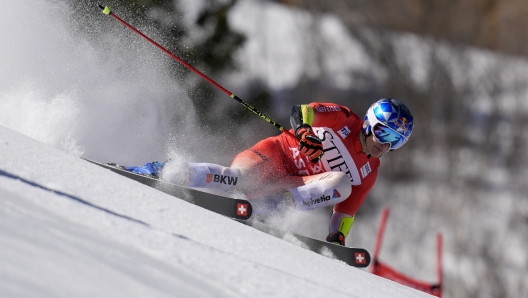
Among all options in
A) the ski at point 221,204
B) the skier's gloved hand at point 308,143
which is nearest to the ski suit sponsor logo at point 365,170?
the skier's gloved hand at point 308,143

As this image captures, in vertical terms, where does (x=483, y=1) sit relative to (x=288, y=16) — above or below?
above

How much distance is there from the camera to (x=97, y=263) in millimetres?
2016

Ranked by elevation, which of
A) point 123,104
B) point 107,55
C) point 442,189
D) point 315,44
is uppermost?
point 315,44

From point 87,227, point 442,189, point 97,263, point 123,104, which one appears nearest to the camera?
point 97,263

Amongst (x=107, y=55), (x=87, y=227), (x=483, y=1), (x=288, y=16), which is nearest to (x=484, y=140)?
(x=483, y=1)

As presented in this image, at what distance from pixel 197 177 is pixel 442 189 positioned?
1752 centimetres

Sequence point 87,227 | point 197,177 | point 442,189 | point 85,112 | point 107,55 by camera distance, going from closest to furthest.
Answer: point 87,227
point 197,177
point 85,112
point 107,55
point 442,189

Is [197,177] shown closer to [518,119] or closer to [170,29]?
[170,29]

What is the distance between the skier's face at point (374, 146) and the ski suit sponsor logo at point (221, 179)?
917mm

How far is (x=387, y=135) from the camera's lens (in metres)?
4.57

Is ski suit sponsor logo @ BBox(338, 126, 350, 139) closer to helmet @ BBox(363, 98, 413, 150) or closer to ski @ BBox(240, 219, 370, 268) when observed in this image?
helmet @ BBox(363, 98, 413, 150)

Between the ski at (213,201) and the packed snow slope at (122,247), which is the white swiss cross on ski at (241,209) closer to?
the ski at (213,201)

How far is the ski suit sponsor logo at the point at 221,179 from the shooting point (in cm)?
428

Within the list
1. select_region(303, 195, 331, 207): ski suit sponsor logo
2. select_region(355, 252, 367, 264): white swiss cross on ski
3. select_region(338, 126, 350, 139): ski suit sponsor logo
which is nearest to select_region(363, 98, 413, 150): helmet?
select_region(338, 126, 350, 139): ski suit sponsor logo
